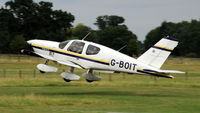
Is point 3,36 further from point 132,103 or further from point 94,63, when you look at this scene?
point 132,103

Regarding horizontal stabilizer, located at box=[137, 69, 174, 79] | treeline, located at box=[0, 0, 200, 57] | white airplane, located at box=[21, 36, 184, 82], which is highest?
treeline, located at box=[0, 0, 200, 57]

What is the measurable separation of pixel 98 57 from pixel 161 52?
365cm

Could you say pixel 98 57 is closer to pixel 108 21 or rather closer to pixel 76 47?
pixel 76 47

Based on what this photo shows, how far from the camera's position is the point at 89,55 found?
2602 cm

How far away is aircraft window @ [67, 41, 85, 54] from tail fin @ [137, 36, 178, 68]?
3.93 metres

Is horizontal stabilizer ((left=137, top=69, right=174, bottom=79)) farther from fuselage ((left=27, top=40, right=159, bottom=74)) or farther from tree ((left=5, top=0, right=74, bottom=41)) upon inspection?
tree ((left=5, top=0, right=74, bottom=41))

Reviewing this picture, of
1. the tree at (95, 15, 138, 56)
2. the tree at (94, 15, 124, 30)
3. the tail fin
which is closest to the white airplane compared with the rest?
the tail fin

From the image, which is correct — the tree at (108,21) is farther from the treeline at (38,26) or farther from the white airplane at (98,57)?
the white airplane at (98,57)

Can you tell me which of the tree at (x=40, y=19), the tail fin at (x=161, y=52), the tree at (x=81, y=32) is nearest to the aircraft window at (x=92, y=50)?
the tail fin at (x=161, y=52)

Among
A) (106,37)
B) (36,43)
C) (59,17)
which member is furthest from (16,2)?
(36,43)

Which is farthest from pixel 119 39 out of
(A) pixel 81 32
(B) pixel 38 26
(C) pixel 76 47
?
(A) pixel 81 32

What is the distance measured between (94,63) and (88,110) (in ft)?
23.1

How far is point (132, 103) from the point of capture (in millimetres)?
22188

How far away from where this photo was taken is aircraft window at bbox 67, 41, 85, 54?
85.8ft
